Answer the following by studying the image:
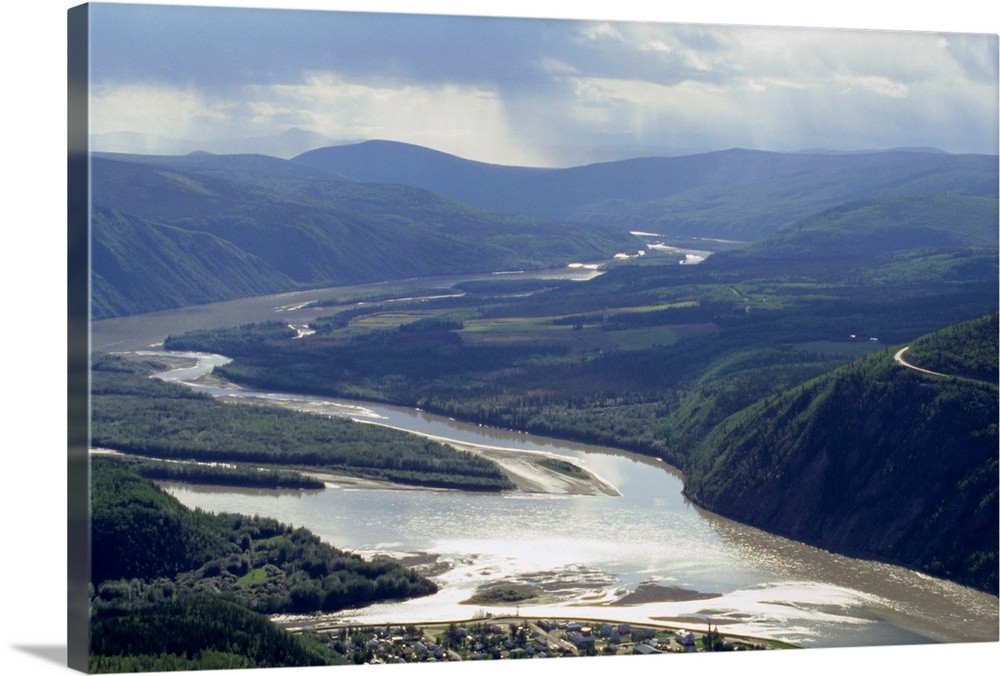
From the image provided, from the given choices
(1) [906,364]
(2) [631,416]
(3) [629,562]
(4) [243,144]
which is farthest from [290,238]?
(3) [629,562]

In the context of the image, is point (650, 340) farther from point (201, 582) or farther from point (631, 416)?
point (201, 582)

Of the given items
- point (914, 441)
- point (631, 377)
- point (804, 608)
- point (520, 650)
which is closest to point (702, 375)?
point (631, 377)

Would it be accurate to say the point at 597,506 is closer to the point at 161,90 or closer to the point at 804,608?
the point at 804,608

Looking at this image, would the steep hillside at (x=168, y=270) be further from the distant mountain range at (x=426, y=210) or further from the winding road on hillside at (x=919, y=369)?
the winding road on hillside at (x=919, y=369)

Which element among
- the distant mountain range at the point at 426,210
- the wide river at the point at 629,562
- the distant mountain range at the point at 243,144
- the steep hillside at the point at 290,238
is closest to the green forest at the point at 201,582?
the wide river at the point at 629,562

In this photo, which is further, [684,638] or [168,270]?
[168,270]

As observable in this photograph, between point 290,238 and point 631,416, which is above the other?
point 290,238

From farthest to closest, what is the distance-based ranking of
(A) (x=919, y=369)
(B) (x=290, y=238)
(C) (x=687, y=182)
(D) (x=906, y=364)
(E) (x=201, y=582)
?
(B) (x=290, y=238), (C) (x=687, y=182), (D) (x=906, y=364), (A) (x=919, y=369), (E) (x=201, y=582)
